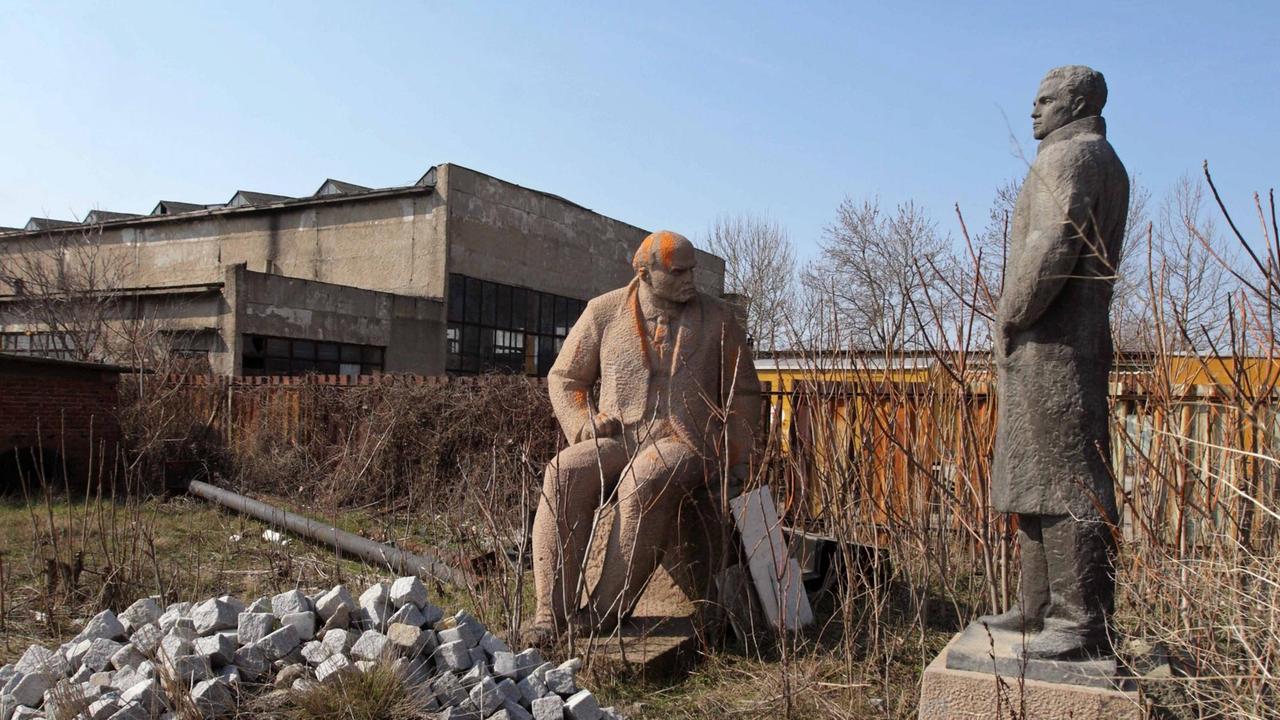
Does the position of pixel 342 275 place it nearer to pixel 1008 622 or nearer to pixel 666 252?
pixel 666 252

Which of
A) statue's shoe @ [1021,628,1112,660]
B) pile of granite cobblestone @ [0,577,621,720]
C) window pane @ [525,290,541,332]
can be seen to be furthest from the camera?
window pane @ [525,290,541,332]

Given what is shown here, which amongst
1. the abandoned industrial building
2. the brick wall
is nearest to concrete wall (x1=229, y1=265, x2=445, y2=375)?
the abandoned industrial building

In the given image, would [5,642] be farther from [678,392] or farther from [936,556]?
[936,556]

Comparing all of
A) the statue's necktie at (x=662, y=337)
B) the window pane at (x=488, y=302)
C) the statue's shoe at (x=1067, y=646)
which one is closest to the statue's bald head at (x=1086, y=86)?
the statue's shoe at (x=1067, y=646)

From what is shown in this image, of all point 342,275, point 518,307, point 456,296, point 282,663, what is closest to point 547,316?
point 518,307

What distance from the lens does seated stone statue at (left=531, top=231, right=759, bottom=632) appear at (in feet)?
15.0

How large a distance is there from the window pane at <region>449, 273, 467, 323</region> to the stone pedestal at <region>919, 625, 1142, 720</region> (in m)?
17.8

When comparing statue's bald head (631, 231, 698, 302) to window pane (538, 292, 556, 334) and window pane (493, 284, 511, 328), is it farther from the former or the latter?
window pane (538, 292, 556, 334)

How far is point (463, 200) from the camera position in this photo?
65.9 ft

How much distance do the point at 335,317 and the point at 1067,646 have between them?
16731mm

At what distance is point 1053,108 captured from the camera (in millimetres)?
3332

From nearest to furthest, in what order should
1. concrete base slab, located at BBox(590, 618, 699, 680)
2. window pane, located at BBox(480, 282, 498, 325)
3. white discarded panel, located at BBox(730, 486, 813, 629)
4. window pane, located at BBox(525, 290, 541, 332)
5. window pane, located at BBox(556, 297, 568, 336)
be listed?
concrete base slab, located at BBox(590, 618, 699, 680) → white discarded panel, located at BBox(730, 486, 813, 629) → window pane, located at BBox(480, 282, 498, 325) → window pane, located at BBox(525, 290, 541, 332) → window pane, located at BBox(556, 297, 568, 336)

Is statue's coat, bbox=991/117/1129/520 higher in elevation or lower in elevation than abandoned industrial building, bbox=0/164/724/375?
lower

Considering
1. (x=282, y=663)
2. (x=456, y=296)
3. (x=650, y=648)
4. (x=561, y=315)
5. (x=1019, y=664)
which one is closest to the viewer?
(x=1019, y=664)
